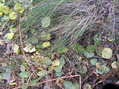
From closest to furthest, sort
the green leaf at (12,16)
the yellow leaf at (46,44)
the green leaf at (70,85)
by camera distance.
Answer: the green leaf at (70,85)
the yellow leaf at (46,44)
the green leaf at (12,16)

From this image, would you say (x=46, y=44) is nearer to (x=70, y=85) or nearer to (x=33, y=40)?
(x=33, y=40)

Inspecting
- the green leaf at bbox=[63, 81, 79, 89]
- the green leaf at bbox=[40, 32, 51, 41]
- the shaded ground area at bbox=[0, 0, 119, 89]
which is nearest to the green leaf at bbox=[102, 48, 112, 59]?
the shaded ground area at bbox=[0, 0, 119, 89]

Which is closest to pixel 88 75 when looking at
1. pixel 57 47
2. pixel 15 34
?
pixel 57 47

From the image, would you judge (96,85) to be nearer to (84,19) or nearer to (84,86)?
(84,86)

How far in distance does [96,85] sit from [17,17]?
2.15 feet

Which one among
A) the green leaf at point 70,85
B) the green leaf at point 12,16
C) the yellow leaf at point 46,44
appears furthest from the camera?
the green leaf at point 12,16

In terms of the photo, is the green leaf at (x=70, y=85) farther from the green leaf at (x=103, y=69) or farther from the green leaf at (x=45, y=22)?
the green leaf at (x=45, y=22)

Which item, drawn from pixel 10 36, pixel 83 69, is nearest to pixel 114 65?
pixel 83 69

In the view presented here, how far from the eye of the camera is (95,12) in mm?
1741

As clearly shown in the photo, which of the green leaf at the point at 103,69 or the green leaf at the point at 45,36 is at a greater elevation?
the green leaf at the point at 45,36

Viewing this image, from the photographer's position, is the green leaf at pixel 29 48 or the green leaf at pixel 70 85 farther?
the green leaf at pixel 29 48

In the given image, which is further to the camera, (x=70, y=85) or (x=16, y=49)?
(x=16, y=49)

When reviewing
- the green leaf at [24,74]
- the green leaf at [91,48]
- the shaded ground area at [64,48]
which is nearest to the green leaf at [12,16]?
the shaded ground area at [64,48]

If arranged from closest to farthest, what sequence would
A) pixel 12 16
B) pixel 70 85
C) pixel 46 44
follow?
pixel 70 85 → pixel 46 44 → pixel 12 16
